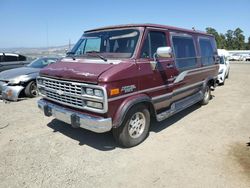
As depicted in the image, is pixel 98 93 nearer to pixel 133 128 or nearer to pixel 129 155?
pixel 133 128

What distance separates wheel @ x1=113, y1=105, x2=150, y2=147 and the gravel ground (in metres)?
0.17

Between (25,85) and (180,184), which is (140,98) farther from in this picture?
(25,85)

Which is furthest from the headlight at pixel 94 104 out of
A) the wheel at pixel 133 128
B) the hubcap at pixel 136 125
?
the hubcap at pixel 136 125

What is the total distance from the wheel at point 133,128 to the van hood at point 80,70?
0.97m

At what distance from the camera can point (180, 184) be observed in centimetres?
349

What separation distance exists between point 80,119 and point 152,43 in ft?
7.28

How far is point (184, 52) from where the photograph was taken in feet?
20.6

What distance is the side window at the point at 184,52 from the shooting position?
5.85 meters

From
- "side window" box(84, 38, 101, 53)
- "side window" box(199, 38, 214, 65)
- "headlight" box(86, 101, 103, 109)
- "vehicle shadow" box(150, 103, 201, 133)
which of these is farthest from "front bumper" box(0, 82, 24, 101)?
"side window" box(199, 38, 214, 65)

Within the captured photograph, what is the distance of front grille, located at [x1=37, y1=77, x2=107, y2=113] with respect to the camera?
4027 mm

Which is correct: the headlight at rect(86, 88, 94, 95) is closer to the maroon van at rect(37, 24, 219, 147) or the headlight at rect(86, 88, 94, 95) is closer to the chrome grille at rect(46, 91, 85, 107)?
the maroon van at rect(37, 24, 219, 147)

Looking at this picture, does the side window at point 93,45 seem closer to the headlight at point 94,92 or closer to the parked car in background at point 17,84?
the headlight at point 94,92

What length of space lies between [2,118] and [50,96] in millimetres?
2575

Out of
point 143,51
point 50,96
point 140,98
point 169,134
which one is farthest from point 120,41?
point 169,134
